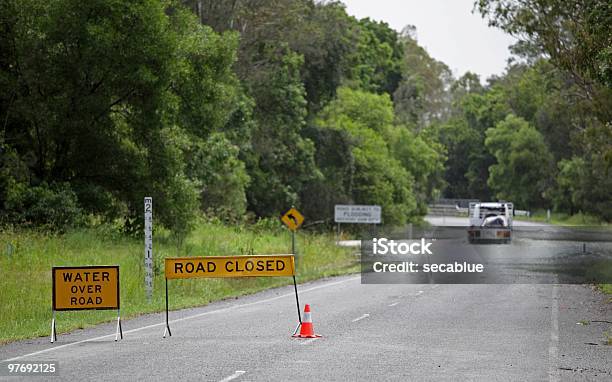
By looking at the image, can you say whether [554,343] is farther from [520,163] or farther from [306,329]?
[520,163]

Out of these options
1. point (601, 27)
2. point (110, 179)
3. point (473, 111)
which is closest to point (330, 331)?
point (601, 27)

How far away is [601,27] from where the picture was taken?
76.0ft

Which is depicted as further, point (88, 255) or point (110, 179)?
point (110, 179)

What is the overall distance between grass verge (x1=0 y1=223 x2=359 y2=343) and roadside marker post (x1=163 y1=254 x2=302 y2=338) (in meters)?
2.68

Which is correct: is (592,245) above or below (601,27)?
below

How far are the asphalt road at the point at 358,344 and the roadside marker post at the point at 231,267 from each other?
41.0 inches

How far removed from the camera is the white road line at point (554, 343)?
538 inches

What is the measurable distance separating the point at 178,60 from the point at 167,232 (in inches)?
372

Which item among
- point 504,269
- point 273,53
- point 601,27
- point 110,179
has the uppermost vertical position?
point 273,53

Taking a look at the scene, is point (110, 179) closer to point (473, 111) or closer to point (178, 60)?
point (178, 60)

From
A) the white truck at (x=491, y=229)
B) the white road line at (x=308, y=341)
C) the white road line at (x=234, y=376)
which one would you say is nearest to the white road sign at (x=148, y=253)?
the white road line at (x=308, y=341)

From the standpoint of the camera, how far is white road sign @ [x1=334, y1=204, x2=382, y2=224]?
47.3 m

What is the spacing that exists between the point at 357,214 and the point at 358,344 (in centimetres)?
3116
